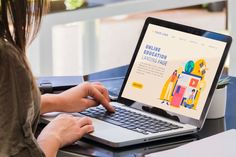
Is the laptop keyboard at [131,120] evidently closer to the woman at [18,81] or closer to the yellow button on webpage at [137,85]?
the yellow button on webpage at [137,85]

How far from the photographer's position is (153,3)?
113 inches

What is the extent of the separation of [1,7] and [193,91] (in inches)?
22.3

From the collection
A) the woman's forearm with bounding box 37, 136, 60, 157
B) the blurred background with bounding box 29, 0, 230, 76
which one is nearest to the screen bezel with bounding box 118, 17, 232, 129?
the woman's forearm with bounding box 37, 136, 60, 157

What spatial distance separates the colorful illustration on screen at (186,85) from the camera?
1361mm

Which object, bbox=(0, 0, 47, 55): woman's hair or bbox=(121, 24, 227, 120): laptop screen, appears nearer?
bbox=(0, 0, 47, 55): woman's hair

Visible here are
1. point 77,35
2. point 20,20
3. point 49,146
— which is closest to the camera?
point 20,20

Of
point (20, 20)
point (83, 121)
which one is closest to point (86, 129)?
point (83, 121)

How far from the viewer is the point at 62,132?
4.13 ft

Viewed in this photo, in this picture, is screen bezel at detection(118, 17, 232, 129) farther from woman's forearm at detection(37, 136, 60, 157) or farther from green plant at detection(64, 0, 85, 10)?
green plant at detection(64, 0, 85, 10)

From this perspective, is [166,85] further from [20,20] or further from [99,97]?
[20,20]

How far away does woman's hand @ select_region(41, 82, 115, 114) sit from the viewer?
4.69ft

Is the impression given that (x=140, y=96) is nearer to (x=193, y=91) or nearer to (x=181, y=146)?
(x=193, y=91)

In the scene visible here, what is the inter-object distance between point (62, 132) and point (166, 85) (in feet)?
1.03

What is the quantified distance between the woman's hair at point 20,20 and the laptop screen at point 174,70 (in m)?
0.44
